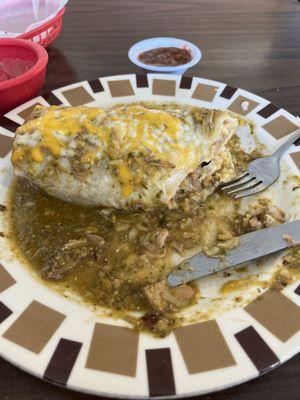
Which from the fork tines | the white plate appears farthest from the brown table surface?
the white plate

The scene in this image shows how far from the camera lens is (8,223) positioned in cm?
149

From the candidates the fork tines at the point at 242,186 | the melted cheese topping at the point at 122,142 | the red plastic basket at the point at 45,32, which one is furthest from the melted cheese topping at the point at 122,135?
the red plastic basket at the point at 45,32

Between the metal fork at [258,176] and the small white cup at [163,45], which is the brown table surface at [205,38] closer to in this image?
the small white cup at [163,45]

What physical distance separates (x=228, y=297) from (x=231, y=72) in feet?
5.09

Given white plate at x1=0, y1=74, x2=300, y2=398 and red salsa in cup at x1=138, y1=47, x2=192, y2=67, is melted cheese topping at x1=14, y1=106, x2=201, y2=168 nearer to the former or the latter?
white plate at x1=0, y1=74, x2=300, y2=398

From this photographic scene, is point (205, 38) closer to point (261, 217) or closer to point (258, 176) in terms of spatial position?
point (258, 176)

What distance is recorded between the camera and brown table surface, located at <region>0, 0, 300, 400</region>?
2.34 m

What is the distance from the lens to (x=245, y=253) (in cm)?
131

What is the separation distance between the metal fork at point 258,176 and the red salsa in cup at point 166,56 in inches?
33.4

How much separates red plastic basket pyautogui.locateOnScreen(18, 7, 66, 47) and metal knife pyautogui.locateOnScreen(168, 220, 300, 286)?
1603 mm

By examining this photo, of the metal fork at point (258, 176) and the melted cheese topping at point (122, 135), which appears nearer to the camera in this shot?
the melted cheese topping at point (122, 135)

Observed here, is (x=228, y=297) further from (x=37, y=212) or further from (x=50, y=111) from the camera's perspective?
(x=50, y=111)

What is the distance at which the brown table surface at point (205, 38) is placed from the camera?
92.0 inches

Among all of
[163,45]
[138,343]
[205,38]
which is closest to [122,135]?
[138,343]
